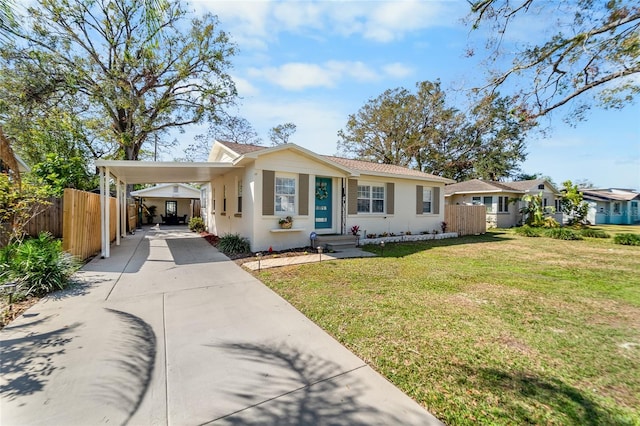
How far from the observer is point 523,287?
5781 mm

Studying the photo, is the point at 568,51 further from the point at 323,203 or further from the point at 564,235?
the point at 564,235

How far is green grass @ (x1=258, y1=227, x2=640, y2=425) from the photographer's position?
2.40 m

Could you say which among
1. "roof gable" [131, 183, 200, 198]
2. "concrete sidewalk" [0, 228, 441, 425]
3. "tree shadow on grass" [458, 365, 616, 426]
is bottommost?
"tree shadow on grass" [458, 365, 616, 426]

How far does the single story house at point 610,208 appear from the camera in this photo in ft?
89.7

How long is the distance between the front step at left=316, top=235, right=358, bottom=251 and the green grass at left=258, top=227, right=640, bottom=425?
2398 mm

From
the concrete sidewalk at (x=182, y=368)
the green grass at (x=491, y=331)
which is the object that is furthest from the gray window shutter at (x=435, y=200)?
the concrete sidewalk at (x=182, y=368)

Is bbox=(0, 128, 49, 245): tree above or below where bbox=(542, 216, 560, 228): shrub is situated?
above

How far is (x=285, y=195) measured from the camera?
9.61 metres

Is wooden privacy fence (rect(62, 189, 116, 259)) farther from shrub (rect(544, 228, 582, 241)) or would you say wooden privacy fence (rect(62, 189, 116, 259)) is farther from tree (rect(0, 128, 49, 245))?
shrub (rect(544, 228, 582, 241))

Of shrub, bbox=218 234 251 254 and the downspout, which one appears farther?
the downspout

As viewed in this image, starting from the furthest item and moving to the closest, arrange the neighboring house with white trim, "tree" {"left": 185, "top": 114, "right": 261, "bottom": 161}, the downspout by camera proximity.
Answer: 1. "tree" {"left": 185, "top": 114, "right": 261, "bottom": 161}
2. the downspout
3. the neighboring house with white trim

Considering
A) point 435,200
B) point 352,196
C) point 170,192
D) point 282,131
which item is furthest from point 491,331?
point 282,131

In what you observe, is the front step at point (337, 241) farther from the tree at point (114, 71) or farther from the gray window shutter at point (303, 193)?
the tree at point (114, 71)

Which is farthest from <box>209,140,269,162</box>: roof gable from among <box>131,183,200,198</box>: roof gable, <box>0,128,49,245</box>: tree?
<box>131,183,200,198</box>: roof gable
